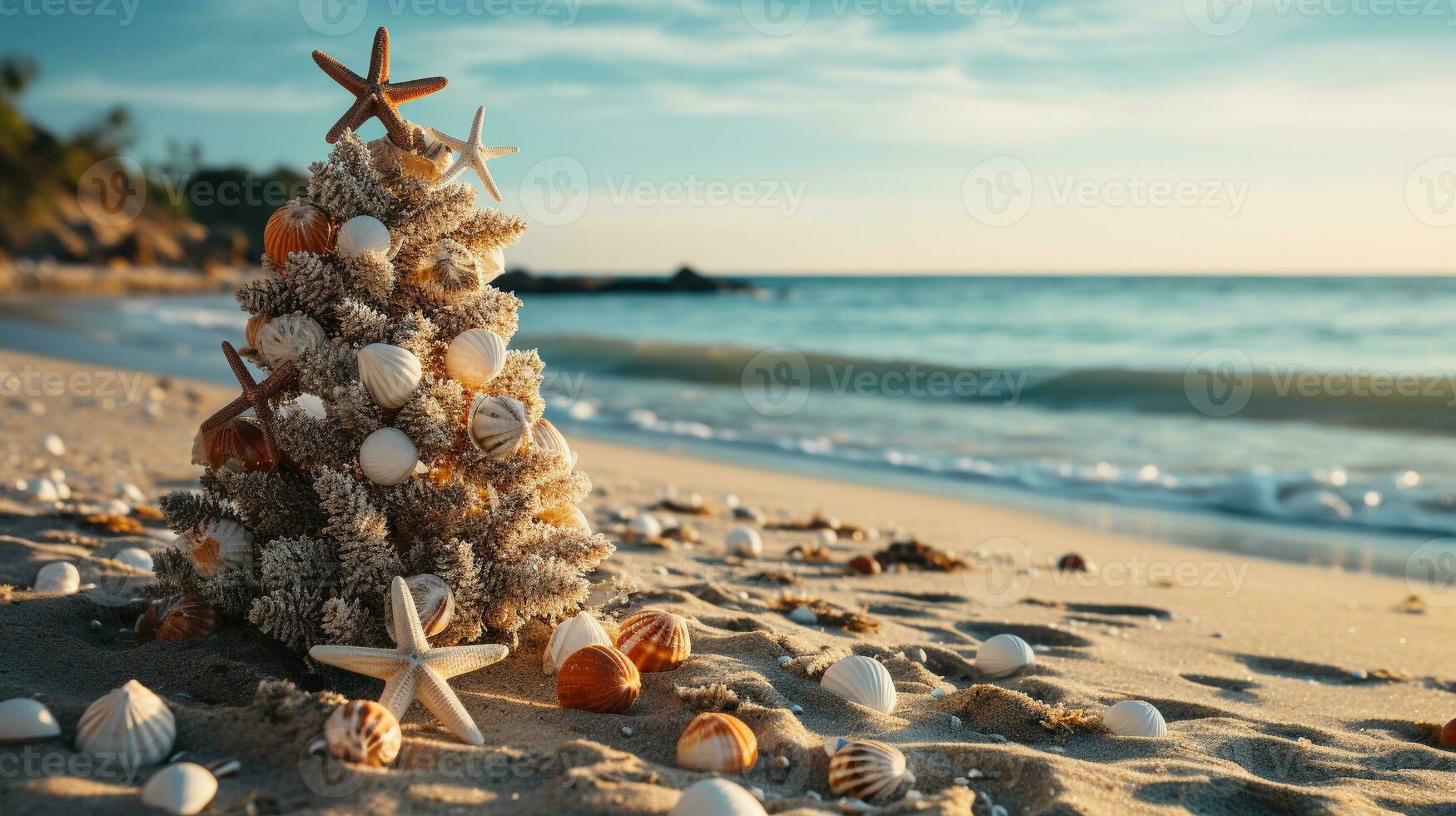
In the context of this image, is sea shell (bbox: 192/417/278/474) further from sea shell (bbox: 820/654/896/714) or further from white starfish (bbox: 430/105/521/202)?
sea shell (bbox: 820/654/896/714)

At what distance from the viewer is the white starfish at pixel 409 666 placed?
2686mm

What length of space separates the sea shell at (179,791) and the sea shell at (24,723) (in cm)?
48

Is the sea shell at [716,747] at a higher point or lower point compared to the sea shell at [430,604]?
lower

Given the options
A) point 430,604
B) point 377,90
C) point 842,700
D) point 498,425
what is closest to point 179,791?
point 430,604

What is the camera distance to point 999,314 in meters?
35.3

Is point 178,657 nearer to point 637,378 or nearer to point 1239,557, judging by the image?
point 1239,557

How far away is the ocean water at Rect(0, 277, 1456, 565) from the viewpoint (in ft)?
28.9

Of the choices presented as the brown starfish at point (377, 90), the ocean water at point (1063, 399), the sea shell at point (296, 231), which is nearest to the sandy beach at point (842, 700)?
the sea shell at point (296, 231)

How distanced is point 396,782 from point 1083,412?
45.9ft

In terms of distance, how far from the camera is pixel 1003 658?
385 centimetres

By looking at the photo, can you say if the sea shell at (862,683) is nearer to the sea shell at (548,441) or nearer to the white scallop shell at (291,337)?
the sea shell at (548,441)

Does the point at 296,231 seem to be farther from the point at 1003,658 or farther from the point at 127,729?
the point at 1003,658

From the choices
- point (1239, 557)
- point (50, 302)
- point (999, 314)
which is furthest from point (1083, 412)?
point (50, 302)

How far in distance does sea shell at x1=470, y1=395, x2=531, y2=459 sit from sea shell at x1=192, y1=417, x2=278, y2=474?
0.72m
